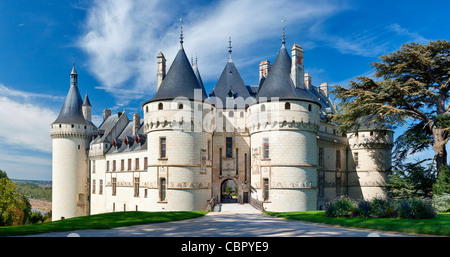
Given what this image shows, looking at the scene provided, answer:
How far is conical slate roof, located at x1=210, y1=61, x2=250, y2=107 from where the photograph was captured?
33.4 meters

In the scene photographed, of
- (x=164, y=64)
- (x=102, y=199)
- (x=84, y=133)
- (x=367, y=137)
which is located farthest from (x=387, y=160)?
(x=84, y=133)

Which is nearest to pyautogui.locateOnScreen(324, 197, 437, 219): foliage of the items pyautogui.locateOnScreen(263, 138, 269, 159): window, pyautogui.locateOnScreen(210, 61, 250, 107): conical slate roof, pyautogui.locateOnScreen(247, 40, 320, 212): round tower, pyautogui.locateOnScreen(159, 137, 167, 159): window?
pyautogui.locateOnScreen(247, 40, 320, 212): round tower

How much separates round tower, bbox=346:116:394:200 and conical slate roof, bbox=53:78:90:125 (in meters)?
32.9

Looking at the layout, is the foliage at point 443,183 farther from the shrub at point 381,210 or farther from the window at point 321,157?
the window at point 321,157

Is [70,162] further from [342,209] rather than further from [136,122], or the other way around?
[342,209]

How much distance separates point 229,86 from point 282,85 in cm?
Result: 667

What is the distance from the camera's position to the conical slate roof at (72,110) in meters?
44.3

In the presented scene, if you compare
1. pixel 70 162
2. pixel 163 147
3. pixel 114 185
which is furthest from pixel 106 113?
pixel 163 147

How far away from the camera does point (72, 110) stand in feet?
147

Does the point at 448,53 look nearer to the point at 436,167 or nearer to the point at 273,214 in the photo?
the point at 436,167

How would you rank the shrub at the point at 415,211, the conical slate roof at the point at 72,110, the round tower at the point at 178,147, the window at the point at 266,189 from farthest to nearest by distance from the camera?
the conical slate roof at the point at 72,110 → the window at the point at 266,189 → the round tower at the point at 178,147 → the shrub at the point at 415,211

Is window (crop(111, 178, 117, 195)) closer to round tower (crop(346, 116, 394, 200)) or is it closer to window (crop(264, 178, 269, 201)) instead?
window (crop(264, 178, 269, 201))

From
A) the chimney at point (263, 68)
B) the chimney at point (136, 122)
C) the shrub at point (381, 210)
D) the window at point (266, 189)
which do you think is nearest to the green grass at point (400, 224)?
the shrub at point (381, 210)
